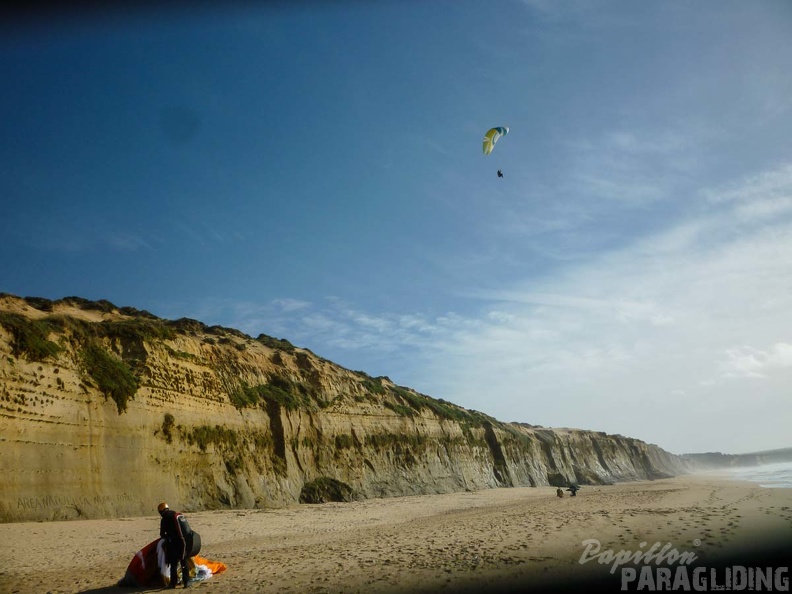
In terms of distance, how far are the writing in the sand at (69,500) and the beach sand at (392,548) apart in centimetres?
116

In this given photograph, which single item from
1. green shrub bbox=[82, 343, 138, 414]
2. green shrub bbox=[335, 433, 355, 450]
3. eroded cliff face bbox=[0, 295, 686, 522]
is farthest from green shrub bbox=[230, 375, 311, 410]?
green shrub bbox=[82, 343, 138, 414]

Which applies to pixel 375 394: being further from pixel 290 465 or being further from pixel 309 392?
pixel 290 465

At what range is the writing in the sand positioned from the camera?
1546cm

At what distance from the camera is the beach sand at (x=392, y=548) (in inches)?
322

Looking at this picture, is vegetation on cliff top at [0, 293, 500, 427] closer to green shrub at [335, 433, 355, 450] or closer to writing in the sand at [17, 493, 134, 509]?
green shrub at [335, 433, 355, 450]

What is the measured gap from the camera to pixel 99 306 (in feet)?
93.3

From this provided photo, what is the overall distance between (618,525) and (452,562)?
6.00 m

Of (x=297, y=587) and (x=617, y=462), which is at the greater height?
(x=297, y=587)

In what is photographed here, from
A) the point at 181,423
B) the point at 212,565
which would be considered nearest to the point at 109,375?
the point at 181,423

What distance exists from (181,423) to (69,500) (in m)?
6.65

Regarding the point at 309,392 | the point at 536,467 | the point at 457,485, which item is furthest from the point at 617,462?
the point at 309,392

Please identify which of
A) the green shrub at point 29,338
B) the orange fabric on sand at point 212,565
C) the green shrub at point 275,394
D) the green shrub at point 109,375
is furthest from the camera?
the green shrub at point 275,394

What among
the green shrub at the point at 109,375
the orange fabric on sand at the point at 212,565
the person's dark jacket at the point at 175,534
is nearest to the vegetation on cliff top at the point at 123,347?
the green shrub at the point at 109,375

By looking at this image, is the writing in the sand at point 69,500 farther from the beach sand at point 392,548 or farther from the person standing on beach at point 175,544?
the person standing on beach at point 175,544
